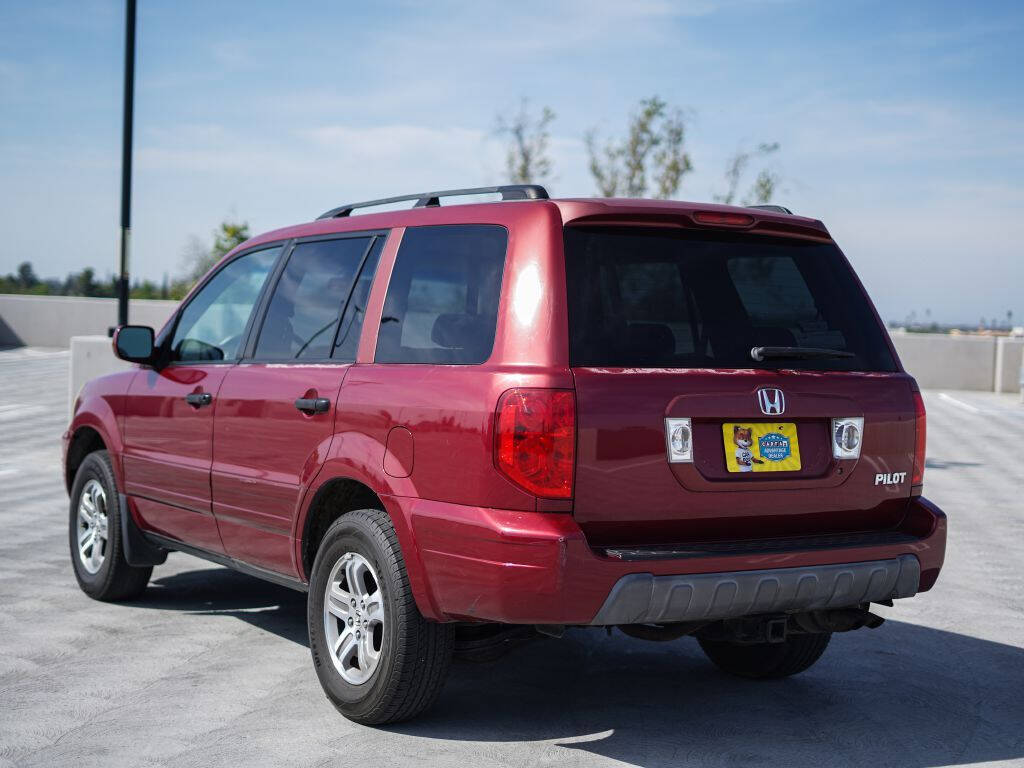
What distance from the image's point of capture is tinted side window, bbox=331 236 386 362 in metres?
4.96

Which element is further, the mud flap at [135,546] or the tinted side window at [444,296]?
the mud flap at [135,546]

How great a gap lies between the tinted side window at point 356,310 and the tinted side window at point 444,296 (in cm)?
16

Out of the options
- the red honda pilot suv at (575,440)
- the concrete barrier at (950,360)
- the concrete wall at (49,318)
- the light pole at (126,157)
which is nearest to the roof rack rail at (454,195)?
the red honda pilot suv at (575,440)

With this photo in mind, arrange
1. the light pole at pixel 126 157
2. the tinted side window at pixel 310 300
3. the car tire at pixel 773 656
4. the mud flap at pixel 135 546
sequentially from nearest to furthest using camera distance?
the tinted side window at pixel 310 300
the car tire at pixel 773 656
the mud flap at pixel 135 546
the light pole at pixel 126 157

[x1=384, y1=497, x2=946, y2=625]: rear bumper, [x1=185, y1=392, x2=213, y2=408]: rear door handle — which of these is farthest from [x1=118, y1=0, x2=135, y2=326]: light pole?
[x1=384, y1=497, x2=946, y2=625]: rear bumper

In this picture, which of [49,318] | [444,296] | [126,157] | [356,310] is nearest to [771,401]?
[444,296]

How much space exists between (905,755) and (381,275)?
2.70m

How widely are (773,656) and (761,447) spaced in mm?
1539

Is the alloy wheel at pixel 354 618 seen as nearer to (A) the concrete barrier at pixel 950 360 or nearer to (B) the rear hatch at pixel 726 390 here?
(B) the rear hatch at pixel 726 390

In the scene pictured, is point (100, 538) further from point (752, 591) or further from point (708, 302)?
point (752, 591)

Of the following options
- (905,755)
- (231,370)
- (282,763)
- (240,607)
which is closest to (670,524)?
(905,755)

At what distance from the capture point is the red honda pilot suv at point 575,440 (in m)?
3.99

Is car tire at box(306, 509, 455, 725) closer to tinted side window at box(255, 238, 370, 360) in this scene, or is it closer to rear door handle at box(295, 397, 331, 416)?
rear door handle at box(295, 397, 331, 416)

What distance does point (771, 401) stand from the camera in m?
4.30
